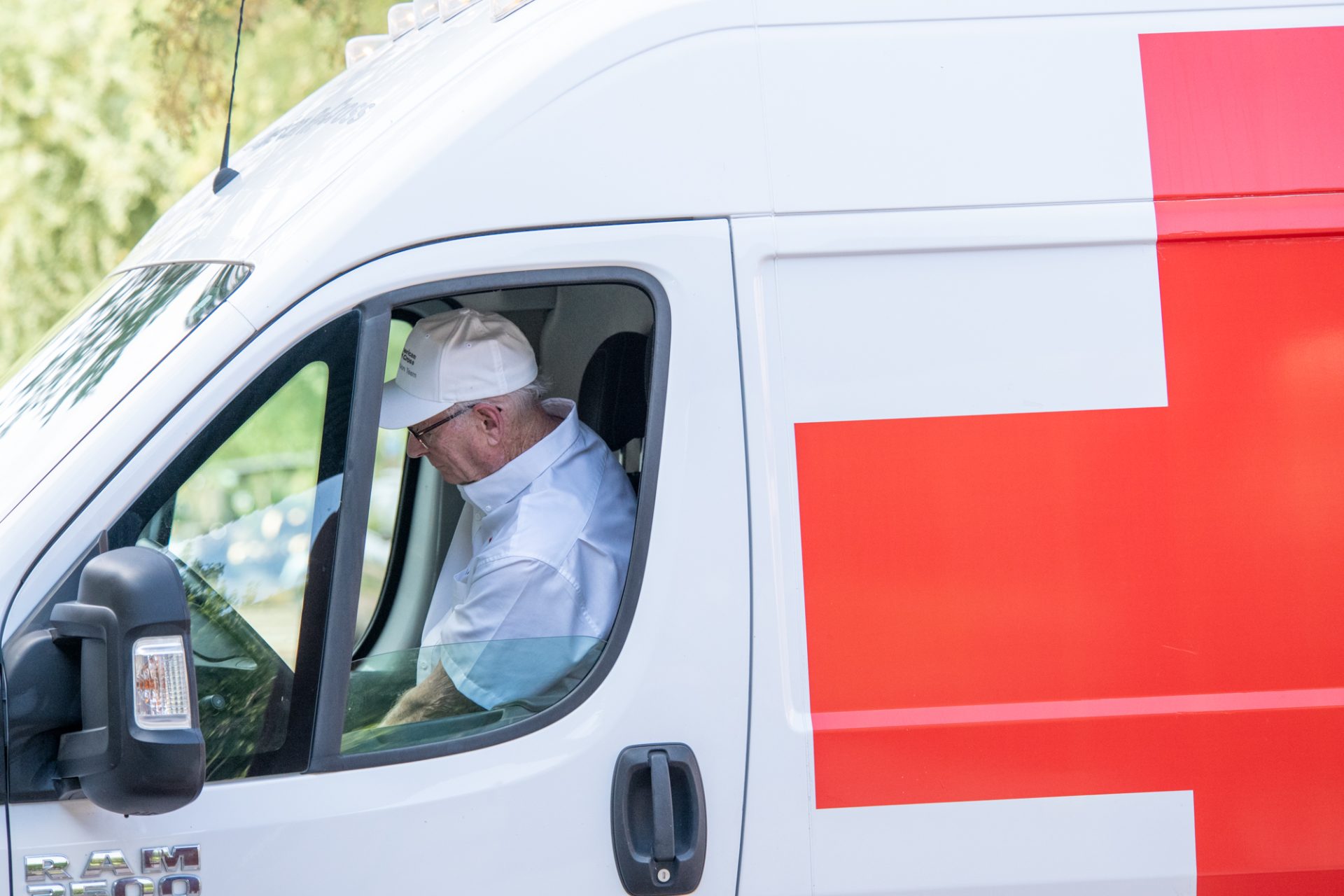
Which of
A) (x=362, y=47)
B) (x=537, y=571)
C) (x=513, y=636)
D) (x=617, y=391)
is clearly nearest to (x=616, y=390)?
(x=617, y=391)

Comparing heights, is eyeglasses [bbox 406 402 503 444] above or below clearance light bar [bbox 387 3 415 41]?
below

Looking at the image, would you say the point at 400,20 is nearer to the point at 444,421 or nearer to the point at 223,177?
the point at 223,177

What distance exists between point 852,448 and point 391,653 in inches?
31.9

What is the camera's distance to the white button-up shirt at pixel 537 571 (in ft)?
7.11

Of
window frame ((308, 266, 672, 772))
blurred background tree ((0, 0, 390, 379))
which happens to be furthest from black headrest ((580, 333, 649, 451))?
blurred background tree ((0, 0, 390, 379))

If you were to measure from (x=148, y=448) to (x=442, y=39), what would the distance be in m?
0.93

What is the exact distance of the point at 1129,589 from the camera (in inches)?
82.8

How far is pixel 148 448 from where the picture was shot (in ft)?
6.28

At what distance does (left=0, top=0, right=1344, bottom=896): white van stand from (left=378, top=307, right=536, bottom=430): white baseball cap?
31cm

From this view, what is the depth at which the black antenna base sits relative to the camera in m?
2.45

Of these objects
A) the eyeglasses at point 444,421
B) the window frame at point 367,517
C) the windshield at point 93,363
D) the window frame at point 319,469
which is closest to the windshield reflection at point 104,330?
the windshield at point 93,363

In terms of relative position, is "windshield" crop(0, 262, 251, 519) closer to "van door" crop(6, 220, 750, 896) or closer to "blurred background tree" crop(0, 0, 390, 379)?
"van door" crop(6, 220, 750, 896)

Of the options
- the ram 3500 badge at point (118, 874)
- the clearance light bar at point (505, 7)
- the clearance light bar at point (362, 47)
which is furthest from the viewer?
the clearance light bar at point (362, 47)

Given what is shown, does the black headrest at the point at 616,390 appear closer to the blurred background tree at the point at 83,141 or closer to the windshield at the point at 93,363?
the windshield at the point at 93,363
